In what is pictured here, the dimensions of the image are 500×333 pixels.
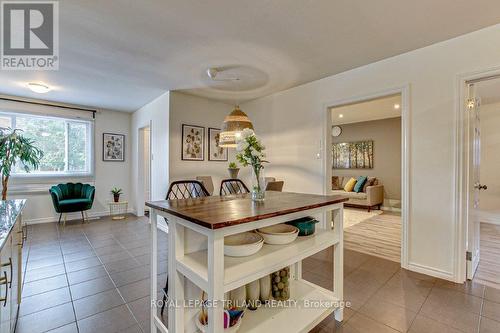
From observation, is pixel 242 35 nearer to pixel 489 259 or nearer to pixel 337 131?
pixel 489 259

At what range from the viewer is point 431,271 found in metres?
2.43

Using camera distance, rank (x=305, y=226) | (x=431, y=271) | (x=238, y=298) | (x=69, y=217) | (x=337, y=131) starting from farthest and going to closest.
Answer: (x=337, y=131) → (x=69, y=217) → (x=431, y=271) → (x=305, y=226) → (x=238, y=298)

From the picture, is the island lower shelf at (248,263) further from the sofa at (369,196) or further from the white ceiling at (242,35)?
the sofa at (369,196)

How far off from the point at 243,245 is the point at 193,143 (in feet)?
10.1

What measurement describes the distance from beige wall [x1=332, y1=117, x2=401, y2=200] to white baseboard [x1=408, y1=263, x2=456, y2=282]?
13.1 feet

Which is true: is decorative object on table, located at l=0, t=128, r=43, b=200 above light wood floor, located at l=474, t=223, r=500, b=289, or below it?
above

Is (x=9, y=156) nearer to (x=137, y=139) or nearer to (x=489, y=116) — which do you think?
(x=137, y=139)

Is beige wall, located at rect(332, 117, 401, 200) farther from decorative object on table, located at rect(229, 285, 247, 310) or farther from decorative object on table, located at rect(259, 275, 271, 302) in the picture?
decorative object on table, located at rect(229, 285, 247, 310)

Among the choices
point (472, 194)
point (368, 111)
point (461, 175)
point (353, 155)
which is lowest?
point (472, 194)

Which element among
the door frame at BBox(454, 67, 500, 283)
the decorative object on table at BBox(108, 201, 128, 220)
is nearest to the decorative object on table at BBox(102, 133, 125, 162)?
the decorative object on table at BBox(108, 201, 128, 220)

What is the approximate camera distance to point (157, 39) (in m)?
2.31

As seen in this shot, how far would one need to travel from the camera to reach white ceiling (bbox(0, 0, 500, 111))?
1.86 metres

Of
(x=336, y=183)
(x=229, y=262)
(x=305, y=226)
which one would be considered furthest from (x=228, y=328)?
(x=336, y=183)

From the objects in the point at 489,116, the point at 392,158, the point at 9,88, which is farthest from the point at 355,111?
the point at 9,88
